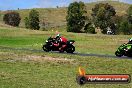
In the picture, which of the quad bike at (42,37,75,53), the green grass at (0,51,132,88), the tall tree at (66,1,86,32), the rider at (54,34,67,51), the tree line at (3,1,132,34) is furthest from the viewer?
the tree line at (3,1,132,34)

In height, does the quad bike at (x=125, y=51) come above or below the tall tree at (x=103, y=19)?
above

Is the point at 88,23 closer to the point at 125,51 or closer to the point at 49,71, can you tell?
the point at 125,51

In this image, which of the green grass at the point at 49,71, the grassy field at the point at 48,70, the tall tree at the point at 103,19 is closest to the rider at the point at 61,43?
the grassy field at the point at 48,70

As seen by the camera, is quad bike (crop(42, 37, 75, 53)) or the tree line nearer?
quad bike (crop(42, 37, 75, 53))

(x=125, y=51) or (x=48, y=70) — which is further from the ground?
(x=48, y=70)

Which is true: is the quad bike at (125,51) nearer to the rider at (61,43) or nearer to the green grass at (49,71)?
the rider at (61,43)

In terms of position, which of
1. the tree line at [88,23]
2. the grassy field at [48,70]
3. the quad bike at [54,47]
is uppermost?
the grassy field at [48,70]

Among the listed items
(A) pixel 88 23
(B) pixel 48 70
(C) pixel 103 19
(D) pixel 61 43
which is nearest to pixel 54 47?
(D) pixel 61 43

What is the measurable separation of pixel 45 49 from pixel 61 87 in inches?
1025

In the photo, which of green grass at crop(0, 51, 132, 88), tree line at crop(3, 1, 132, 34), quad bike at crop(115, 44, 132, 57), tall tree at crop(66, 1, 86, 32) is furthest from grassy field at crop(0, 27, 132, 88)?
tall tree at crop(66, 1, 86, 32)

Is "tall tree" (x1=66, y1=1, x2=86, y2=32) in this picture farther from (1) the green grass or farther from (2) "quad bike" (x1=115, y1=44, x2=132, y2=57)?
(1) the green grass

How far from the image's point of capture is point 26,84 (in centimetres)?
1950

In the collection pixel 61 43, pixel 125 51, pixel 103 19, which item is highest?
pixel 61 43

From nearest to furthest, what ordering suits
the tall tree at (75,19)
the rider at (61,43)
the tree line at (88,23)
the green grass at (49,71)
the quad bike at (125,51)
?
the green grass at (49,71)
the quad bike at (125,51)
the rider at (61,43)
the tall tree at (75,19)
the tree line at (88,23)
